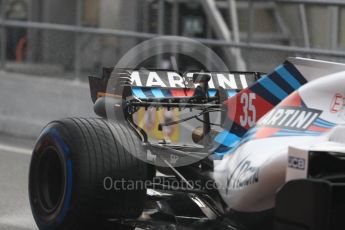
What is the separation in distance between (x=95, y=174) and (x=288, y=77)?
50.2 inches

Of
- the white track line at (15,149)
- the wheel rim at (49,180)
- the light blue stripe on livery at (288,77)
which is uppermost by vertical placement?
the light blue stripe on livery at (288,77)

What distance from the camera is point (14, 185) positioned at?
25.8 feet

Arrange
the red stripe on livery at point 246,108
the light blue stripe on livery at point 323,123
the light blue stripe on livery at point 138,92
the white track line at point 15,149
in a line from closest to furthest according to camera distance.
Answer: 1. the light blue stripe on livery at point 323,123
2. the red stripe on livery at point 246,108
3. the light blue stripe on livery at point 138,92
4. the white track line at point 15,149

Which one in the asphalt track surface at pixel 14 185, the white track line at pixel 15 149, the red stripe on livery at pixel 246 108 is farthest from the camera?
the white track line at pixel 15 149

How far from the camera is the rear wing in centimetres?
577

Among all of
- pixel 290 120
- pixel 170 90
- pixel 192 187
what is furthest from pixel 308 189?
pixel 170 90

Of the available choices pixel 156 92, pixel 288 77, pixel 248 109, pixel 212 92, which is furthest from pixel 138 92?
pixel 288 77

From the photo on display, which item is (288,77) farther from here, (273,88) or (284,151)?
(284,151)

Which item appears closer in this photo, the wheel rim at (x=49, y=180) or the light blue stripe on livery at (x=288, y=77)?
the light blue stripe on livery at (x=288, y=77)

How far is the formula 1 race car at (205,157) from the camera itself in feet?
13.0

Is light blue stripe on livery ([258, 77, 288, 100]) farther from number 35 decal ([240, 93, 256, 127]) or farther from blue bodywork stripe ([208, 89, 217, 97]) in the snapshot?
blue bodywork stripe ([208, 89, 217, 97])

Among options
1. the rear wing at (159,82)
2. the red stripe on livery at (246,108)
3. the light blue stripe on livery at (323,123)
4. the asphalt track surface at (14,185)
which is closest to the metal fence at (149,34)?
the asphalt track surface at (14,185)

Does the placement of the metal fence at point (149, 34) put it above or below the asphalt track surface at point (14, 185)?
above

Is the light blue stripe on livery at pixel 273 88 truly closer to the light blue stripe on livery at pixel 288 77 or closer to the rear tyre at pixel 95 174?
the light blue stripe on livery at pixel 288 77
